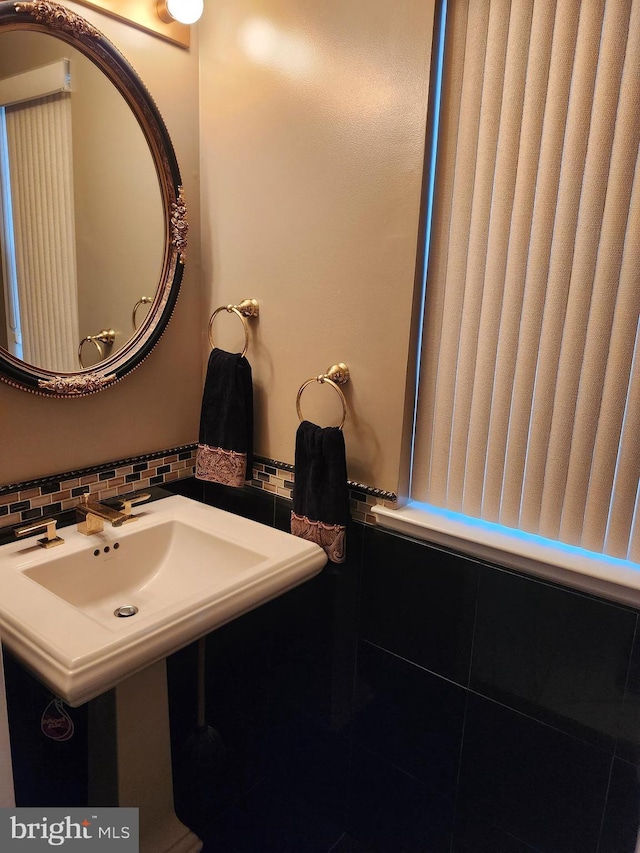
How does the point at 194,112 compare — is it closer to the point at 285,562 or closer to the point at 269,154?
the point at 269,154

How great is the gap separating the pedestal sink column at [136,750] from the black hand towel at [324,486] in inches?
18.6

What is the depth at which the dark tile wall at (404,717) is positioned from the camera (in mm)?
1154

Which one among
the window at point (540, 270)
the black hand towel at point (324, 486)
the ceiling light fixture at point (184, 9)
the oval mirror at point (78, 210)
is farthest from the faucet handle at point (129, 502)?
the ceiling light fixture at point (184, 9)

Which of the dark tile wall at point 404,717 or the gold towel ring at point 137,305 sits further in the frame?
the gold towel ring at point 137,305

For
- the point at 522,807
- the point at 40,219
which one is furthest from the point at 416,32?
the point at 522,807

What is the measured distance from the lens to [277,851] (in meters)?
1.58

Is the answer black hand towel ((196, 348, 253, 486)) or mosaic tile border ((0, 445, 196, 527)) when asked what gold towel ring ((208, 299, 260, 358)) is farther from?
mosaic tile border ((0, 445, 196, 527))

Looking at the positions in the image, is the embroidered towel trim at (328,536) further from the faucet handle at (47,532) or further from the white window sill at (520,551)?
the faucet handle at (47,532)

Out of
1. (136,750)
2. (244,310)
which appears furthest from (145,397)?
(136,750)

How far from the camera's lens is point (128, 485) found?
5.14ft

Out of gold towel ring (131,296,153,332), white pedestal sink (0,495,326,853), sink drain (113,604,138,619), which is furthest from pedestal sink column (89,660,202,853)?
gold towel ring (131,296,153,332)

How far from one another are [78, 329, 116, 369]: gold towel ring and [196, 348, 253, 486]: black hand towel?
0.26m

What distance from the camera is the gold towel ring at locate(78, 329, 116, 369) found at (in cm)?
139

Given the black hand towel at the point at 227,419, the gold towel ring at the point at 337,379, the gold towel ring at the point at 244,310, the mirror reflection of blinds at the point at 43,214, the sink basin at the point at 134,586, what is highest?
the mirror reflection of blinds at the point at 43,214
